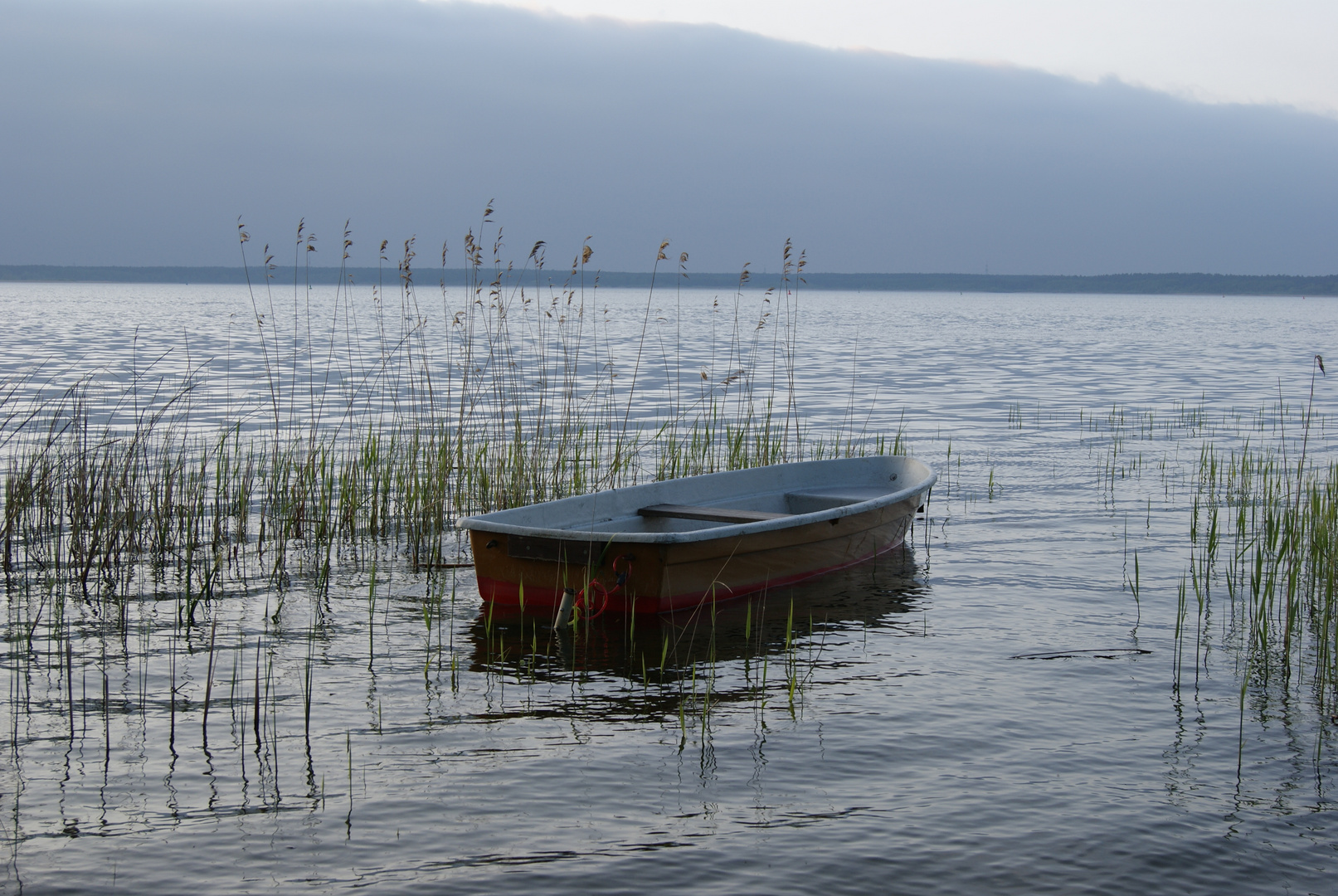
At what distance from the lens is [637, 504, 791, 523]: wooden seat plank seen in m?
7.14

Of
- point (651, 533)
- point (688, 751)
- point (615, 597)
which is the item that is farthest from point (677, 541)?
point (688, 751)

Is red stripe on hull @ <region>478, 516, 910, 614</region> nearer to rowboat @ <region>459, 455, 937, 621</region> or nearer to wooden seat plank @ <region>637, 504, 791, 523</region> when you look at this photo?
rowboat @ <region>459, 455, 937, 621</region>

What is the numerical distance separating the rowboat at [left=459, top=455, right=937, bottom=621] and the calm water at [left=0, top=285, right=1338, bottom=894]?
214mm

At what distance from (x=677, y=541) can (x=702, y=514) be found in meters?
1.23

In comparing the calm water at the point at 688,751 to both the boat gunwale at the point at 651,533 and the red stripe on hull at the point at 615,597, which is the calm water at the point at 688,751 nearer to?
the red stripe on hull at the point at 615,597

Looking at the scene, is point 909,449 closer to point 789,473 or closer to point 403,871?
point 789,473

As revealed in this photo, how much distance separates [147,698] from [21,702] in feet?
1.66

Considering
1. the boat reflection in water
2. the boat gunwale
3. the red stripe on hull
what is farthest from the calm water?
the boat gunwale

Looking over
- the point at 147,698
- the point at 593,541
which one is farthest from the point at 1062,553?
the point at 147,698

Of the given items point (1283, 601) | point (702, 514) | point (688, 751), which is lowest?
point (688, 751)

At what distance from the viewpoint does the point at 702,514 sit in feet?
23.7

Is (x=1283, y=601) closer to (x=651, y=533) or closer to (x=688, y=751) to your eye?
(x=651, y=533)

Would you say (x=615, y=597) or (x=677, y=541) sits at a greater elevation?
(x=677, y=541)

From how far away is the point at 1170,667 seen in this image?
5.57 m
